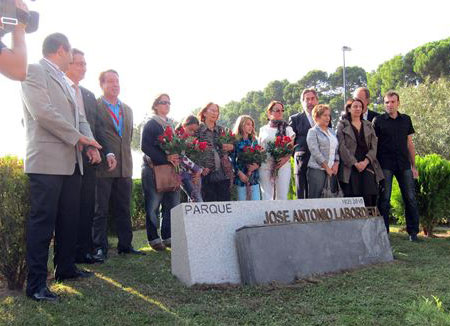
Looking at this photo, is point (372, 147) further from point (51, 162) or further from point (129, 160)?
point (51, 162)

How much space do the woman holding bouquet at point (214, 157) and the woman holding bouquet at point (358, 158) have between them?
1.71 m

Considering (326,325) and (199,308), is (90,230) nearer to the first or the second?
(199,308)

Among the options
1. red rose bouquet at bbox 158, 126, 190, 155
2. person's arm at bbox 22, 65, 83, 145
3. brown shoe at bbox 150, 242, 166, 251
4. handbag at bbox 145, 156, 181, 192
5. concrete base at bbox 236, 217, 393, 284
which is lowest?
brown shoe at bbox 150, 242, 166, 251

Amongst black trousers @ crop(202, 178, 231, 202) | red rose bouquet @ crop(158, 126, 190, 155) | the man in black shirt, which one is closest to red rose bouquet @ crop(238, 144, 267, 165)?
black trousers @ crop(202, 178, 231, 202)

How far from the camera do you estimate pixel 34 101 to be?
12.6ft

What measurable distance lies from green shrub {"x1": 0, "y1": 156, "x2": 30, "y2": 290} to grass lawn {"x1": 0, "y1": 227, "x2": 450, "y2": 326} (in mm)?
239

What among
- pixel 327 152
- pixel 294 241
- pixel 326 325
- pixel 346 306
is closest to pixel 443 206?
pixel 327 152

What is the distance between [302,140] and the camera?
6688 mm

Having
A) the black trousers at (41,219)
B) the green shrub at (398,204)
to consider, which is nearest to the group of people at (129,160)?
the black trousers at (41,219)

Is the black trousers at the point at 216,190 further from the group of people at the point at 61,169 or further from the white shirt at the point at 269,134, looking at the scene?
the group of people at the point at 61,169

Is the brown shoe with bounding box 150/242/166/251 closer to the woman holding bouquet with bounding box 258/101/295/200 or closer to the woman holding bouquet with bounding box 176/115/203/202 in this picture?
the woman holding bouquet with bounding box 176/115/203/202

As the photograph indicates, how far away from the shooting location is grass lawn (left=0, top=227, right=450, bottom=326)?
3193 millimetres

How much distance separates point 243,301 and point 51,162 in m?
2.09

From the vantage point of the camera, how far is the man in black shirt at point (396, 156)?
686 cm
